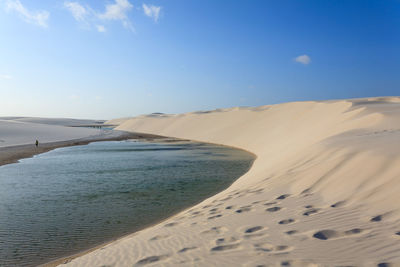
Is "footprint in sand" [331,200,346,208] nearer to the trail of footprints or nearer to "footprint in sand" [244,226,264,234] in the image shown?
the trail of footprints

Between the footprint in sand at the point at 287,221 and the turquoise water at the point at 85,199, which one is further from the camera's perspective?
the turquoise water at the point at 85,199

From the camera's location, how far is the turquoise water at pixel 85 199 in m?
6.34

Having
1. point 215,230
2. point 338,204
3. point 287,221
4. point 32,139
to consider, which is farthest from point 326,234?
point 32,139

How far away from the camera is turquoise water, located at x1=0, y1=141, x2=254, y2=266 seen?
6340 millimetres

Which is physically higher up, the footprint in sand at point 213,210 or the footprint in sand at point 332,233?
the footprint in sand at point 332,233

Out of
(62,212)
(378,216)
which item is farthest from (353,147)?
(62,212)

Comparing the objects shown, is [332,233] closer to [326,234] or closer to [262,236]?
[326,234]

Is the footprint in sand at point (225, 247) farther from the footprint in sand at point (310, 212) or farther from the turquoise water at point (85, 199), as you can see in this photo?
the turquoise water at point (85, 199)

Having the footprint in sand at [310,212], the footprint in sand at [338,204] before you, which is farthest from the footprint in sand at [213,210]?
the footprint in sand at [338,204]

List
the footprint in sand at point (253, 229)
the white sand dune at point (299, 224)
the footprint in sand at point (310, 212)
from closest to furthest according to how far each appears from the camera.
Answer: the white sand dune at point (299, 224) → the footprint in sand at point (253, 229) → the footprint in sand at point (310, 212)

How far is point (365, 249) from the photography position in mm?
3543

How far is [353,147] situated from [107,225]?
7.37 m

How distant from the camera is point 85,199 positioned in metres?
9.88

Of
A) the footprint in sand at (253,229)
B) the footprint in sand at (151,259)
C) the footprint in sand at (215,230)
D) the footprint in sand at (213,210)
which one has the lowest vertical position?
the footprint in sand at (151,259)
